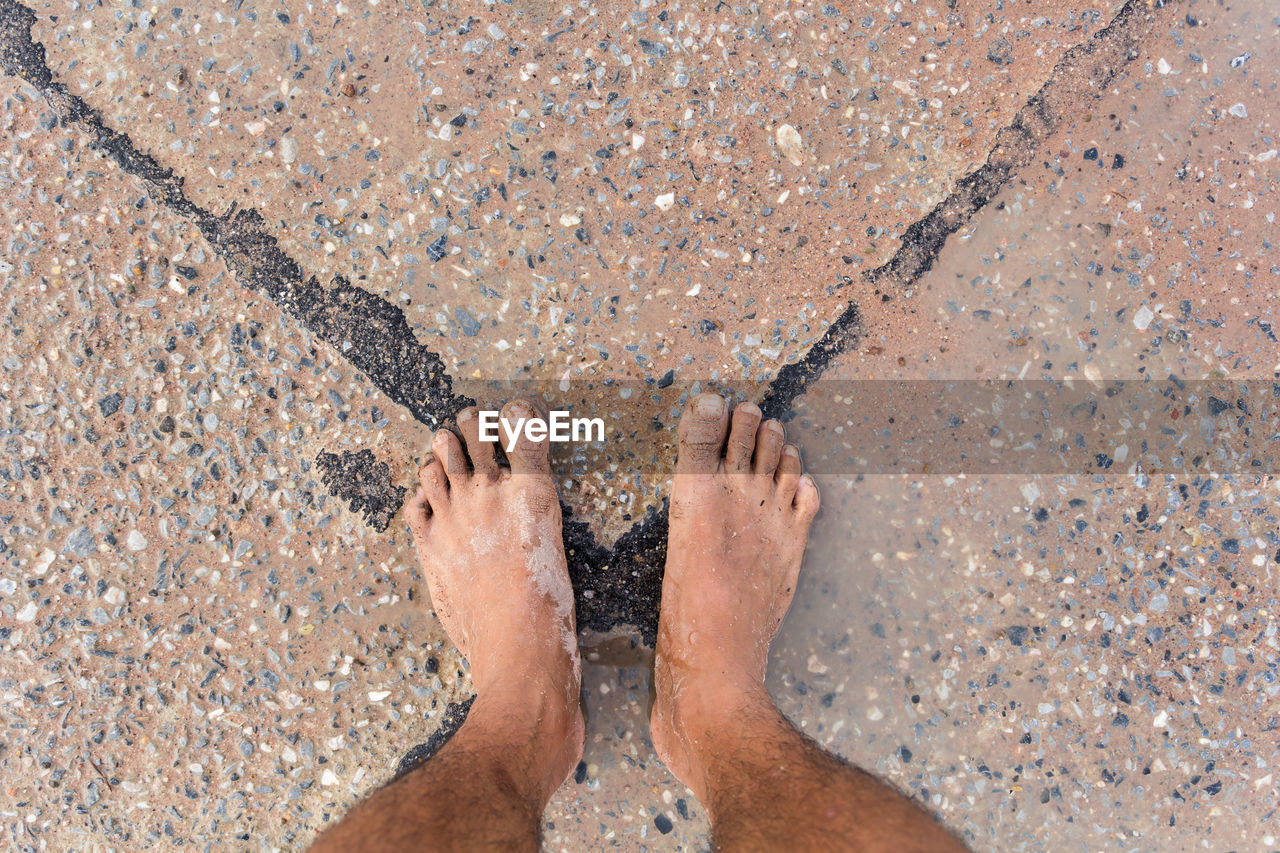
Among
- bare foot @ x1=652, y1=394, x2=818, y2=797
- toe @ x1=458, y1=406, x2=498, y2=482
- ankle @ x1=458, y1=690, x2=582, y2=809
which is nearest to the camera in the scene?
ankle @ x1=458, y1=690, x2=582, y2=809

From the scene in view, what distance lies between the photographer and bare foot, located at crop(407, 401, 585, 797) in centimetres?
201

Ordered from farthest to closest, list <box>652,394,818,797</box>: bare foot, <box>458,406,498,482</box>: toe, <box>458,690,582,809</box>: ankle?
1. <box>458,406,498,482</box>: toe
2. <box>652,394,818,797</box>: bare foot
3. <box>458,690,582,809</box>: ankle

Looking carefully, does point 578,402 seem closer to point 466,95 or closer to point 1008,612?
point 466,95

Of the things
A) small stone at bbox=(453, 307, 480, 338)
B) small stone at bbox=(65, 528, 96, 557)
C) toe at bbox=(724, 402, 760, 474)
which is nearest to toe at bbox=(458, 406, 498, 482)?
small stone at bbox=(453, 307, 480, 338)

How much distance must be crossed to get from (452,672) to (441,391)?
0.87 m

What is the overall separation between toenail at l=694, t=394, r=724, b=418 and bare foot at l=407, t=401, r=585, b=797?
480mm

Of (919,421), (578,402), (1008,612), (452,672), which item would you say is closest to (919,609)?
(1008,612)

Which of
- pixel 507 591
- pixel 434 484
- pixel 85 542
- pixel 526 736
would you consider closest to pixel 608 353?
pixel 434 484

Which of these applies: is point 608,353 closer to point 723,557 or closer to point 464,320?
point 464,320

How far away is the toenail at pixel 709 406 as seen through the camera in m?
2.02

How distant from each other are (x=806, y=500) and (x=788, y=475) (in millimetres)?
95

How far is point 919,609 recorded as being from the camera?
7.06 ft

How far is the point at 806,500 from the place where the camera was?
2109mm

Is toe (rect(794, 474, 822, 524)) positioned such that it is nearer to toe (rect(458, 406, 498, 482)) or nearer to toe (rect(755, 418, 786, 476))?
toe (rect(755, 418, 786, 476))
